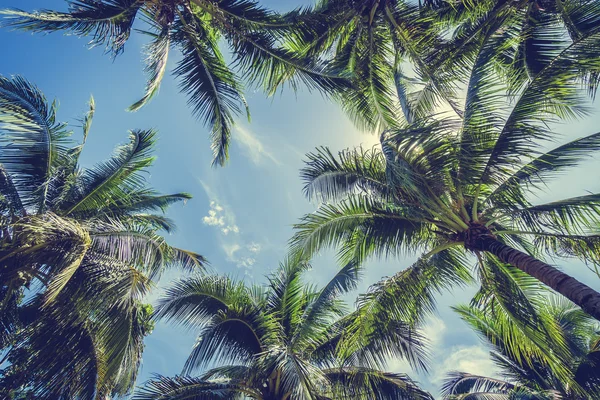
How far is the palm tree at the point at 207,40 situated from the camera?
24.5 ft

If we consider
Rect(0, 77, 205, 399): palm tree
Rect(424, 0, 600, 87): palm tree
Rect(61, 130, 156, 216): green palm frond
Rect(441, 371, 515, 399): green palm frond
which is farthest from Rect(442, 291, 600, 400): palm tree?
Rect(61, 130, 156, 216): green palm frond

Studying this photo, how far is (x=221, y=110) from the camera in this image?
9180 mm

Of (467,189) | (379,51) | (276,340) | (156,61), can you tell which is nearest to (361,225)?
(467,189)

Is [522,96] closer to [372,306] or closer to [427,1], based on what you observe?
[427,1]

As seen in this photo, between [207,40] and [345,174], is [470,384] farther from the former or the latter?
[207,40]

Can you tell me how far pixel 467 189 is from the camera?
703cm

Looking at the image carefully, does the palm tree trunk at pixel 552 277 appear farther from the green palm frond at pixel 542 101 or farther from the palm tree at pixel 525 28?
the palm tree at pixel 525 28

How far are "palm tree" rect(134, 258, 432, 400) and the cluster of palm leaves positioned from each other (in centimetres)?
4

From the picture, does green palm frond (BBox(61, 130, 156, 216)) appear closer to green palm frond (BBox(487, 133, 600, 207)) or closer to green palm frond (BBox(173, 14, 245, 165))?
green palm frond (BBox(173, 14, 245, 165))

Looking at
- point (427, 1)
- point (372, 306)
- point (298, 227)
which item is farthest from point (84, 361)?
point (427, 1)

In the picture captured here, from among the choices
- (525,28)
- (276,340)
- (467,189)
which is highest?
(525,28)

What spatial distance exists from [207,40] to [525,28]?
6.77 meters

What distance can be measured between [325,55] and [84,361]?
25.3ft

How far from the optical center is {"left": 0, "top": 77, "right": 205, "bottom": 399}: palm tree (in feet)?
17.7
